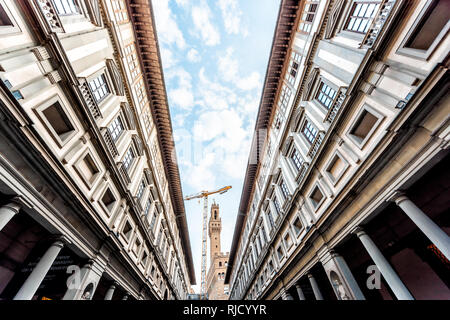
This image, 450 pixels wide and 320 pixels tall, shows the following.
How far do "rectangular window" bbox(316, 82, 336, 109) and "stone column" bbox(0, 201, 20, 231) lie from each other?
16.9 metres

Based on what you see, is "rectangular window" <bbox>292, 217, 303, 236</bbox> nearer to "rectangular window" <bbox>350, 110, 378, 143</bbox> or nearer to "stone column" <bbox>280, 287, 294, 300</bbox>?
"stone column" <bbox>280, 287, 294, 300</bbox>

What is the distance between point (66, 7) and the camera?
409 inches

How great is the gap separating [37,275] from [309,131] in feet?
59.4

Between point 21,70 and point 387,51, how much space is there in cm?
1552

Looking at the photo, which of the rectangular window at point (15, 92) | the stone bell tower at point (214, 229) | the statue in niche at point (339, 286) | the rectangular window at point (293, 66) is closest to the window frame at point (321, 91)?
the rectangular window at point (293, 66)

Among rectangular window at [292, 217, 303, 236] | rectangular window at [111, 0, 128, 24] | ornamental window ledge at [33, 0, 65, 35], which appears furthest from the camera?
rectangular window at [292, 217, 303, 236]

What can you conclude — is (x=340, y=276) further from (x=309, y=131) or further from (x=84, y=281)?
(x=84, y=281)

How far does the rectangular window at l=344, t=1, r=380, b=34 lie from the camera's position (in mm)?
10047

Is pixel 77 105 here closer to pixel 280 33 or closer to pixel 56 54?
pixel 56 54

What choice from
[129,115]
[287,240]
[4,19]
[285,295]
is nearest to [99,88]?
[129,115]

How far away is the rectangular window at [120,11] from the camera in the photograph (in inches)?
558

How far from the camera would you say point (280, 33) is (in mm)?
18156

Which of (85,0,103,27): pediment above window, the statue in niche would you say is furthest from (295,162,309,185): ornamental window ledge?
(85,0,103,27): pediment above window

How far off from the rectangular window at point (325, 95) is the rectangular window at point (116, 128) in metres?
15.7
